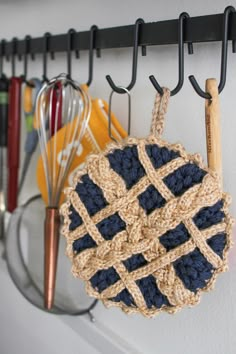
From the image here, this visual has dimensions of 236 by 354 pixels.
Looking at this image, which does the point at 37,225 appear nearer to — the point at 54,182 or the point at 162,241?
the point at 54,182

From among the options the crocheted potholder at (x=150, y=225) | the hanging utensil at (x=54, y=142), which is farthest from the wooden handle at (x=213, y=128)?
the hanging utensil at (x=54, y=142)

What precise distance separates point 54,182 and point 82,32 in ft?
0.54

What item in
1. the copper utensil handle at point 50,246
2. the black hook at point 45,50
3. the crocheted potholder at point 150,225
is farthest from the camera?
the black hook at point 45,50

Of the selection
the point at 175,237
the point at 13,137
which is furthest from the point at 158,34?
the point at 13,137

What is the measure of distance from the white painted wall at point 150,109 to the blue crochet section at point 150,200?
10 centimetres

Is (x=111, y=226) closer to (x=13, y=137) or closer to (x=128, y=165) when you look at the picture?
(x=128, y=165)

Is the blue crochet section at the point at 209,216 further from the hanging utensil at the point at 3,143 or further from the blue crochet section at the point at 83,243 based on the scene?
the hanging utensil at the point at 3,143

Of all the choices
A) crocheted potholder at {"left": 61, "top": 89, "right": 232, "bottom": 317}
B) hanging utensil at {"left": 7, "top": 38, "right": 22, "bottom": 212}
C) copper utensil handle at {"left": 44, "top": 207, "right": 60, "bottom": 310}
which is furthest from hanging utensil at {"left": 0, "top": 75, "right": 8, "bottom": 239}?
crocheted potholder at {"left": 61, "top": 89, "right": 232, "bottom": 317}

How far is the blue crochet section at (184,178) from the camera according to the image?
1.16 ft

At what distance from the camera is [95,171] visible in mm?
382

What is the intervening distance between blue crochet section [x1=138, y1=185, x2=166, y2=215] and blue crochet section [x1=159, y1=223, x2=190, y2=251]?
0.02 metres

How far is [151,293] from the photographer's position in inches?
14.6

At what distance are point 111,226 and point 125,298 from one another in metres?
0.05

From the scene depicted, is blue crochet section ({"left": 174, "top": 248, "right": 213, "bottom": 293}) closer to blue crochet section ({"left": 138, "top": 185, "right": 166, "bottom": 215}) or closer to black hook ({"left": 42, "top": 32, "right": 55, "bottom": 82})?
blue crochet section ({"left": 138, "top": 185, "right": 166, "bottom": 215})
